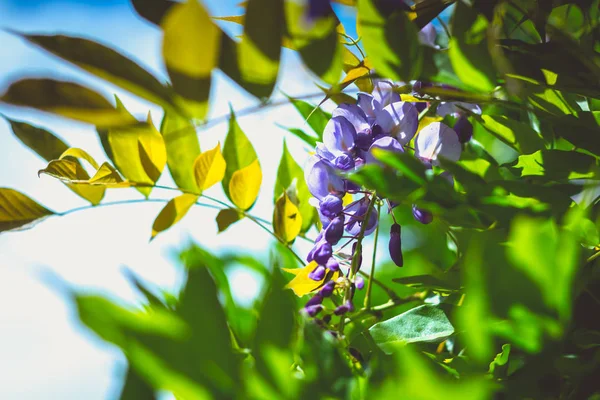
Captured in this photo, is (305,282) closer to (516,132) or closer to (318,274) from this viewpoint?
(318,274)

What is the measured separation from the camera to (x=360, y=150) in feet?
1.59

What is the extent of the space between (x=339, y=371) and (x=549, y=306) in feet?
0.32

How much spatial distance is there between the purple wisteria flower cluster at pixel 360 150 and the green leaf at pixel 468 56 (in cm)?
10

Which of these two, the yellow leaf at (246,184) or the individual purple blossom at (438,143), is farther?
the yellow leaf at (246,184)

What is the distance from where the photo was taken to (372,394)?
0.24 meters

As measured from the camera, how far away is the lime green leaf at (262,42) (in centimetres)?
31

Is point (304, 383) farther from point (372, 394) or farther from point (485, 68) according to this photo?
point (485, 68)

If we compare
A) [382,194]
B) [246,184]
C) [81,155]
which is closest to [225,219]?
[246,184]

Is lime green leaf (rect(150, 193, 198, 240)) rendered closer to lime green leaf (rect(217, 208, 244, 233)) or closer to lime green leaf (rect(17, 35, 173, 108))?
lime green leaf (rect(217, 208, 244, 233))

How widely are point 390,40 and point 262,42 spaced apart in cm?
9

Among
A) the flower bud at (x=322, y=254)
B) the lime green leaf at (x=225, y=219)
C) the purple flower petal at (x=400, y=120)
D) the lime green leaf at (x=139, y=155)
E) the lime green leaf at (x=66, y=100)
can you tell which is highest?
the lime green leaf at (x=66, y=100)

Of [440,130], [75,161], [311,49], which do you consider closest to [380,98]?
[440,130]

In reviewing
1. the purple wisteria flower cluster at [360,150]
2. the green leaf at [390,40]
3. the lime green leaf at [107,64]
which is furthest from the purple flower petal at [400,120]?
the lime green leaf at [107,64]

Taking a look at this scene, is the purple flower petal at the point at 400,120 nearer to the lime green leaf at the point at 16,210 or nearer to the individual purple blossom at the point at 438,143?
the individual purple blossom at the point at 438,143
